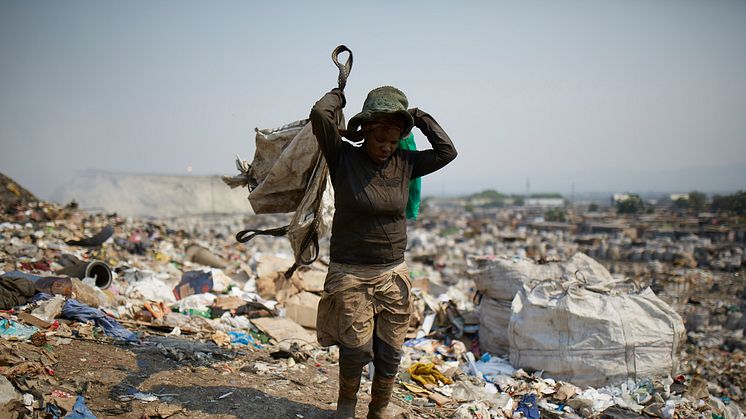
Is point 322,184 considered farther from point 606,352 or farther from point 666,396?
point 666,396

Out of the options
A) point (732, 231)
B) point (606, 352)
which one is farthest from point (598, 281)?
point (732, 231)

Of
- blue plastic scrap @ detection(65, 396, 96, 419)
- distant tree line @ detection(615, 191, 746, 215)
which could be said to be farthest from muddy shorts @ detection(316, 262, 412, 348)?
distant tree line @ detection(615, 191, 746, 215)

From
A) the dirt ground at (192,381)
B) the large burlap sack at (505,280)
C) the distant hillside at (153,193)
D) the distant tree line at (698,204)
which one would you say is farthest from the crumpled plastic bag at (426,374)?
the distant hillside at (153,193)

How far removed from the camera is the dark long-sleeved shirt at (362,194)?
202 centimetres

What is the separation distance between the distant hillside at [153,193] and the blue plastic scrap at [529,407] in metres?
39.2

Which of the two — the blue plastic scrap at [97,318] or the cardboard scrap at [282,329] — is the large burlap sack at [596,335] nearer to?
the cardboard scrap at [282,329]

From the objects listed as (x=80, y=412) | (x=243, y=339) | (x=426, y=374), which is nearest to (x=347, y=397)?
(x=80, y=412)

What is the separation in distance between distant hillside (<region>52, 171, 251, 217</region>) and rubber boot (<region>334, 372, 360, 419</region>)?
3963 centimetres

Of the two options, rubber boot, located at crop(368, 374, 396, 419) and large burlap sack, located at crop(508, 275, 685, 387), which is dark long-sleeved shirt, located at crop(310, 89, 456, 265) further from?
large burlap sack, located at crop(508, 275, 685, 387)

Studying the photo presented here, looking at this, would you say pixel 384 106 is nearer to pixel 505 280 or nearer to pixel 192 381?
pixel 192 381

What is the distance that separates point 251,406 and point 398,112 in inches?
67.0

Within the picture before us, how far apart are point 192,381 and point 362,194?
157cm

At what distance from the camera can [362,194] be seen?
2.02 metres

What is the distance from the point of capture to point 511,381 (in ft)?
11.1
